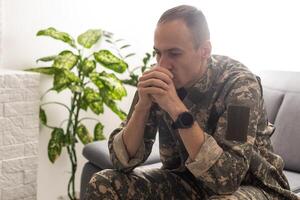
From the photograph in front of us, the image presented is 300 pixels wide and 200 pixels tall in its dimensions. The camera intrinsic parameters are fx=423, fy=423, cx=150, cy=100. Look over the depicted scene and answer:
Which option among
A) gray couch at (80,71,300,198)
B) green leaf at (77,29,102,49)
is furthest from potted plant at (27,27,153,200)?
gray couch at (80,71,300,198)

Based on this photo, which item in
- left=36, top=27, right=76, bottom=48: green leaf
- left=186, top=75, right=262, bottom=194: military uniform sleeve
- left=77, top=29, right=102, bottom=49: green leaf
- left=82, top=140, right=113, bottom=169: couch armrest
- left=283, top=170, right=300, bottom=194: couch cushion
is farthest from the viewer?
left=77, top=29, right=102, bottom=49: green leaf

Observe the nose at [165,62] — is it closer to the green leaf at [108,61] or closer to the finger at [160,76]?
the finger at [160,76]

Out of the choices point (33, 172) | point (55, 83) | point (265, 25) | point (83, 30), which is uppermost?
point (265, 25)

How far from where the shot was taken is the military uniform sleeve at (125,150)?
1.29 meters

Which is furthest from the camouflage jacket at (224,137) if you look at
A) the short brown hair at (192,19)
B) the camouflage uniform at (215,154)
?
the short brown hair at (192,19)

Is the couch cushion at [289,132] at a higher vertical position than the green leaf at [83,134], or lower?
higher

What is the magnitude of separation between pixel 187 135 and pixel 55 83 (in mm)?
1244

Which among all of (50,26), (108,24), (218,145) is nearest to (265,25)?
(108,24)

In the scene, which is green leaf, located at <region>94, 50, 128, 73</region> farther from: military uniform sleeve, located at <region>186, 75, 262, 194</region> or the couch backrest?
military uniform sleeve, located at <region>186, 75, 262, 194</region>

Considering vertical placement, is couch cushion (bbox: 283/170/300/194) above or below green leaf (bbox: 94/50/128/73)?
below

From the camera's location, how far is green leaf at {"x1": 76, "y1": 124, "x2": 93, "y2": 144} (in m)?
2.43

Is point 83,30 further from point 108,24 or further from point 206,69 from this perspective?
point 206,69

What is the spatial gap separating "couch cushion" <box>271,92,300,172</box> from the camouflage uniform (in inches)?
25.6

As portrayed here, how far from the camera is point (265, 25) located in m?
2.60
